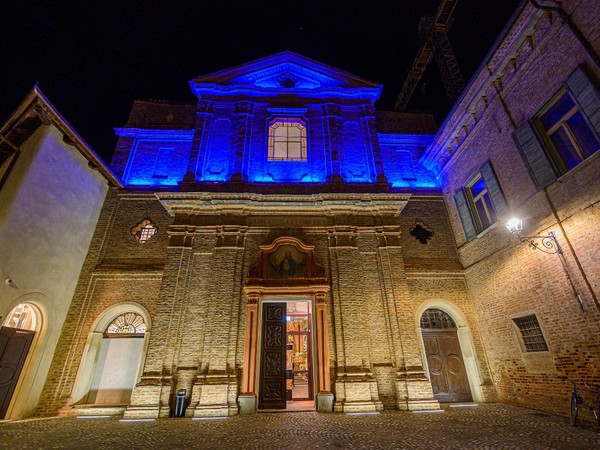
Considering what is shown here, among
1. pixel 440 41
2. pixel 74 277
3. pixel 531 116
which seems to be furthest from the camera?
pixel 440 41

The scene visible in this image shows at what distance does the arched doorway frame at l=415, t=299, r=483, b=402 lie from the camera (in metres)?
9.25

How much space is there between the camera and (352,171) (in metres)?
11.8

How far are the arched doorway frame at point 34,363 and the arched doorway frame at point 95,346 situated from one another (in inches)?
35.8

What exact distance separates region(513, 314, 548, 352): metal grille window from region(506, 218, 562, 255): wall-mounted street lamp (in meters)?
1.87

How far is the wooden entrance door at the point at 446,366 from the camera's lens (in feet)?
30.3

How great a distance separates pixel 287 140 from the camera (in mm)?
12547

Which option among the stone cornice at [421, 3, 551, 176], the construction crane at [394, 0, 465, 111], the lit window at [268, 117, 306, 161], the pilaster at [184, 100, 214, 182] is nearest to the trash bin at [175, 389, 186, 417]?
the pilaster at [184, 100, 214, 182]

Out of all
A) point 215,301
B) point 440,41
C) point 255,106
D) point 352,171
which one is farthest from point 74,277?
point 440,41

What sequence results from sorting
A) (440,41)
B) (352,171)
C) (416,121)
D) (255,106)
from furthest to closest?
1. (440,41)
2. (416,121)
3. (255,106)
4. (352,171)

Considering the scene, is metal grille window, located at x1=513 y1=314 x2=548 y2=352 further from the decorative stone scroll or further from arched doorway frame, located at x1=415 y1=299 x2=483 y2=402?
the decorative stone scroll

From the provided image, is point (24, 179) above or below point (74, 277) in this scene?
above

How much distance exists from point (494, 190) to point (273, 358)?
27.3ft

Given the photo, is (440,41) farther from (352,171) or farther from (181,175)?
(181,175)

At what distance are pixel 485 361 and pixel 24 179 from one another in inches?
576
